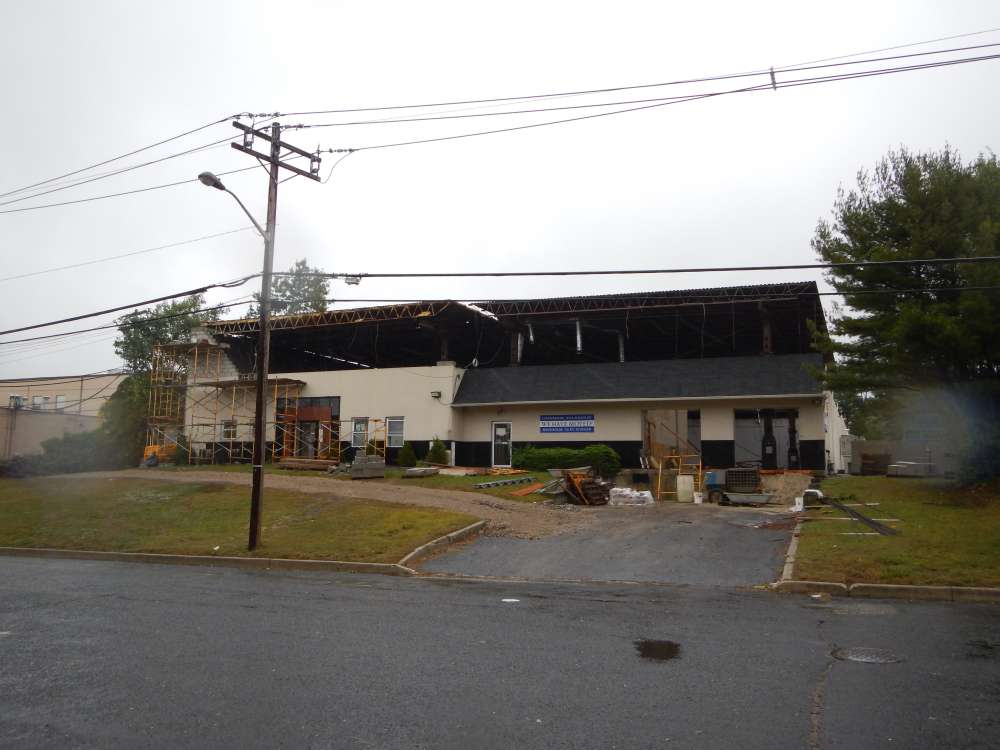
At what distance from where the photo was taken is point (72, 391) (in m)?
50.4

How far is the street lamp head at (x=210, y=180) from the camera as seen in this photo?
1622 centimetres

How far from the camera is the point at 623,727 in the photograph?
5.39 meters

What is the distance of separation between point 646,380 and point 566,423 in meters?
3.81

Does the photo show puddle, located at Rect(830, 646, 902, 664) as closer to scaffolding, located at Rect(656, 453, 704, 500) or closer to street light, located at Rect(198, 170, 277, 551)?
street light, located at Rect(198, 170, 277, 551)

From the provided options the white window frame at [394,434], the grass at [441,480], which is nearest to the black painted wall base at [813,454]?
the grass at [441,480]

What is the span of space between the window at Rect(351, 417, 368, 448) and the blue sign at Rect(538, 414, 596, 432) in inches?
326

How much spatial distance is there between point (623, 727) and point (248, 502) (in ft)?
63.9

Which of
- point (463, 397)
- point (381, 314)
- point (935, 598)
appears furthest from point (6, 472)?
point (935, 598)

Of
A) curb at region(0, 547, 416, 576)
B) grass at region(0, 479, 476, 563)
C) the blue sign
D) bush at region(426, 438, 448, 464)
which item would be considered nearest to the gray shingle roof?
the blue sign

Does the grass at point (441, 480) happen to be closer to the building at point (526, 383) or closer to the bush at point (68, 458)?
the building at point (526, 383)

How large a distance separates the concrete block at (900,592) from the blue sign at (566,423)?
20.4 metres

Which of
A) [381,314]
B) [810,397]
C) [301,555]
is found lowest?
[301,555]

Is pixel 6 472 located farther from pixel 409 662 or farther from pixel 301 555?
pixel 409 662

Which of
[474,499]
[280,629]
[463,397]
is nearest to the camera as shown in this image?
[280,629]
